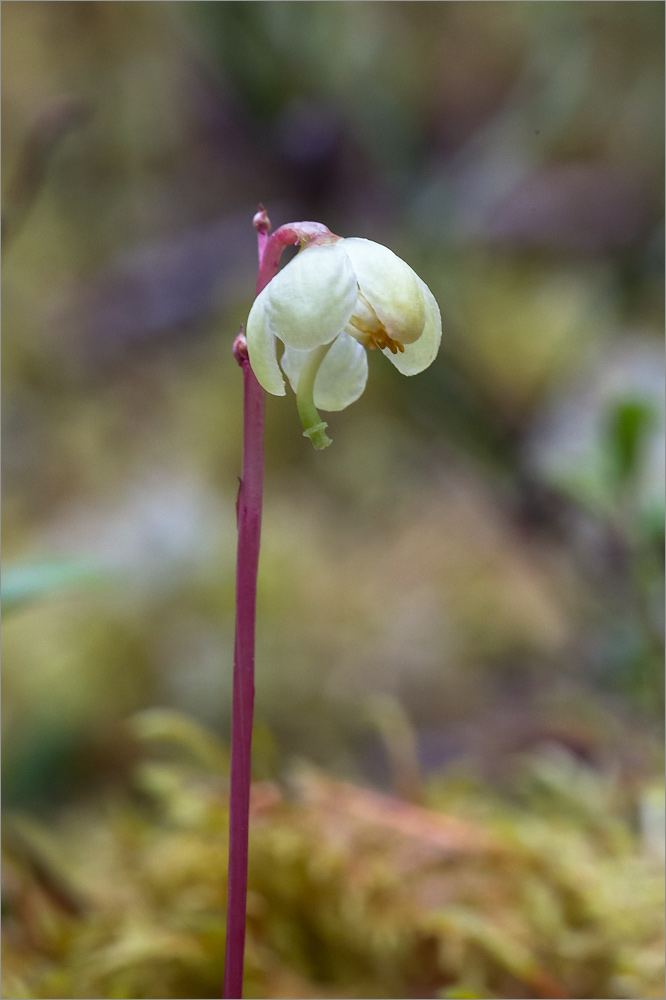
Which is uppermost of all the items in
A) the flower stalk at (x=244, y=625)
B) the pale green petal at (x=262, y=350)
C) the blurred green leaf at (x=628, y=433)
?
the blurred green leaf at (x=628, y=433)

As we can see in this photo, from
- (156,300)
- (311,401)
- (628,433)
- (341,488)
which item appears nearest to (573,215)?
(341,488)

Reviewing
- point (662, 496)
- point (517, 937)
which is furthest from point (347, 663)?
point (517, 937)

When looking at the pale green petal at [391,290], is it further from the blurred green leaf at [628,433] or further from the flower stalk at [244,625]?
the blurred green leaf at [628,433]

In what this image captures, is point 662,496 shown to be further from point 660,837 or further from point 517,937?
point 517,937

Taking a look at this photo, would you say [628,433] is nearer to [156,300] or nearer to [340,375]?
[340,375]

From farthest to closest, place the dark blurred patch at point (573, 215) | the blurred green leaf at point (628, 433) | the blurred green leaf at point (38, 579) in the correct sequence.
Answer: the dark blurred patch at point (573, 215)
the blurred green leaf at point (628, 433)
the blurred green leaf at point (38, 579)

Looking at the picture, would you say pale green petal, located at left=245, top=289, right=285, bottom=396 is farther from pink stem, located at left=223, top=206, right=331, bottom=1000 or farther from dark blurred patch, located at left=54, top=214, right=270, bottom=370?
dark blurred patch, located at left=54, top=214, right=270, bottom=370

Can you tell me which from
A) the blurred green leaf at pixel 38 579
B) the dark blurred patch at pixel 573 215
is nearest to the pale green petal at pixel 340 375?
the blurred green leaf at pixel 38 579
